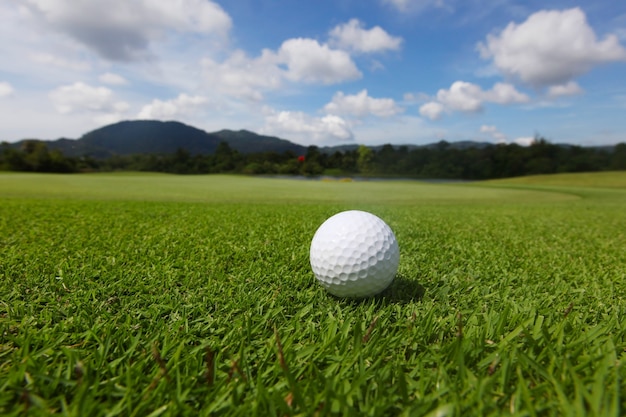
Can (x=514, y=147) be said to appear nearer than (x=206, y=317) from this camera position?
No

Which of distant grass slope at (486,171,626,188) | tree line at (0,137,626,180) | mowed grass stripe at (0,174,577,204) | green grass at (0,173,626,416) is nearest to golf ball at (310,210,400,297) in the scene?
green grass at (0,173,626,416)

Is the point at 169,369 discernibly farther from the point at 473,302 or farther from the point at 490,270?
the point at 490,270

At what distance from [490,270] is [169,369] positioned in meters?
2.49

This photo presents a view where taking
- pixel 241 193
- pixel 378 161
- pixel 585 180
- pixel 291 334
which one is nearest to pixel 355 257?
pixel 291 334

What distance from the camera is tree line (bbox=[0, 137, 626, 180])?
191 feet

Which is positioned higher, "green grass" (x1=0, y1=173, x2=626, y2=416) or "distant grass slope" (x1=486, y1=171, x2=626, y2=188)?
"green grass" (x1=0, y1=173, x2=626, y2=416)

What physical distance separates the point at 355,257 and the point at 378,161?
82.4m

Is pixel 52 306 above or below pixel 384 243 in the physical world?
below

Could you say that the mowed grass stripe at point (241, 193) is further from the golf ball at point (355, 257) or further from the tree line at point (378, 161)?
the tree line at point (378, 161)

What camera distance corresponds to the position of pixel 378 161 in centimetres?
8219

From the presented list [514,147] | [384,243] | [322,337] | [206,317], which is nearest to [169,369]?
[206,317]

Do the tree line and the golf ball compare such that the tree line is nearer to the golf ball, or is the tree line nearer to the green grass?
the green grass

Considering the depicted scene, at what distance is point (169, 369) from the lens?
133 cm

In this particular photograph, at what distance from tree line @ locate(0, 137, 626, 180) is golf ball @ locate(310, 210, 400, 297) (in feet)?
219
